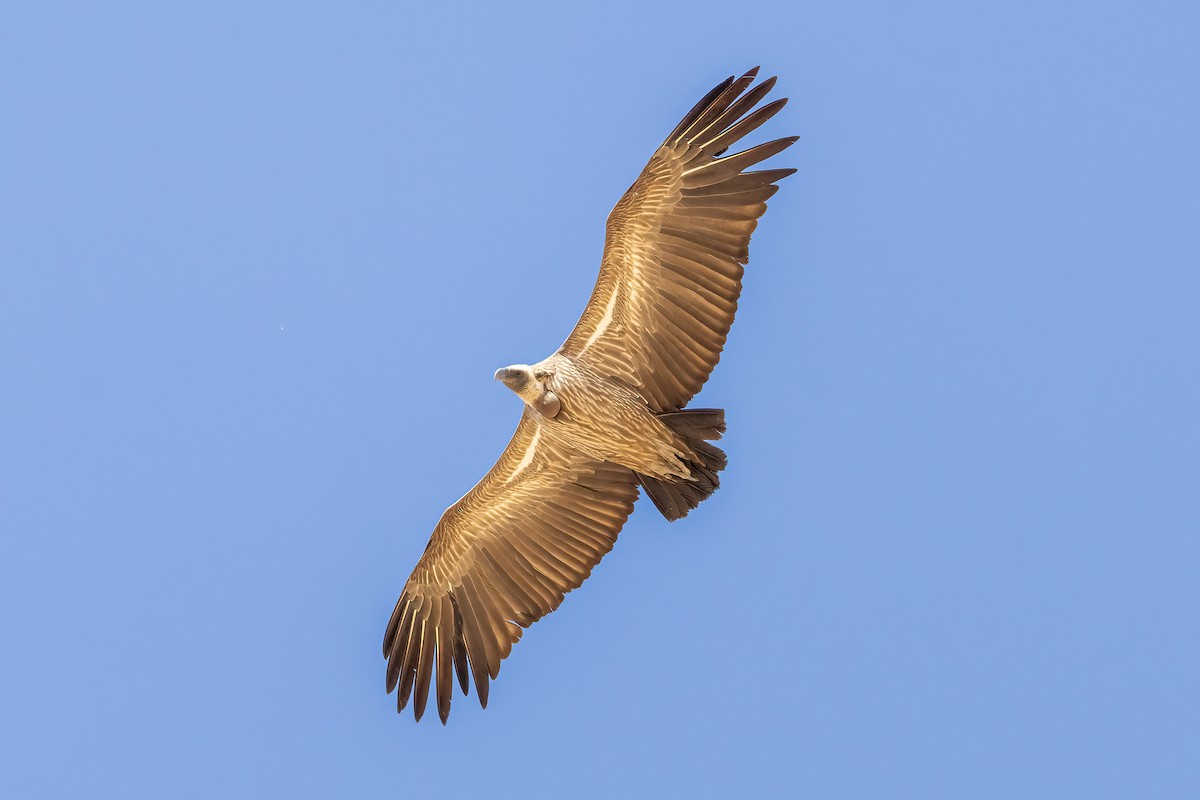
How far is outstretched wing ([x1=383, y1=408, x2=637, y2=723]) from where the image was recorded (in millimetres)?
10414

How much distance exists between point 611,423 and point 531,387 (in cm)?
64

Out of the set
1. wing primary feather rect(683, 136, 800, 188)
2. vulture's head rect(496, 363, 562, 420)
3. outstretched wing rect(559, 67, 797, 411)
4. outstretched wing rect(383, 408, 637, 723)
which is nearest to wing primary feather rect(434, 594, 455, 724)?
outstretched wing rect(383, 408, 637, 723)

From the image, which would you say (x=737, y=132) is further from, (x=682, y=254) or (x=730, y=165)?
(x=682, y=254)

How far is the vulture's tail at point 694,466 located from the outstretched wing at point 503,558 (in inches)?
17.0

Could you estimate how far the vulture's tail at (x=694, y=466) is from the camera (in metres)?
9.76

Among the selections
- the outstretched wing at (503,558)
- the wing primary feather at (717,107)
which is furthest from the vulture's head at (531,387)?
the wing primary feather at (717,107)

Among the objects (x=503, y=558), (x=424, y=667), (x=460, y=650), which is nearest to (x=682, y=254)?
(x=503, y=558)

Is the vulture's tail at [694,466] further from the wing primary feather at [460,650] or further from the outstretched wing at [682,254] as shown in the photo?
the wing primary feather at [460,650]

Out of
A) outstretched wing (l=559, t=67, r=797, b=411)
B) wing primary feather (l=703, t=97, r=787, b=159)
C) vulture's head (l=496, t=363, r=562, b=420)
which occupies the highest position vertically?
wing primary feather (l=703, t=97, r=787, b=159)

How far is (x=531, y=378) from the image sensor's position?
384 inches

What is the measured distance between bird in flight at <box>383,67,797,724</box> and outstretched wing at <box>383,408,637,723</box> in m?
0.01

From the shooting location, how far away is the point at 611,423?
9.82 meters

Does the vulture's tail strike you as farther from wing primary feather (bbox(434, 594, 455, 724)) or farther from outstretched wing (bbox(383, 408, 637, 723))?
wing primary feather (bbox(434, 594, 455, 724))

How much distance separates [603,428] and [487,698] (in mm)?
2300
